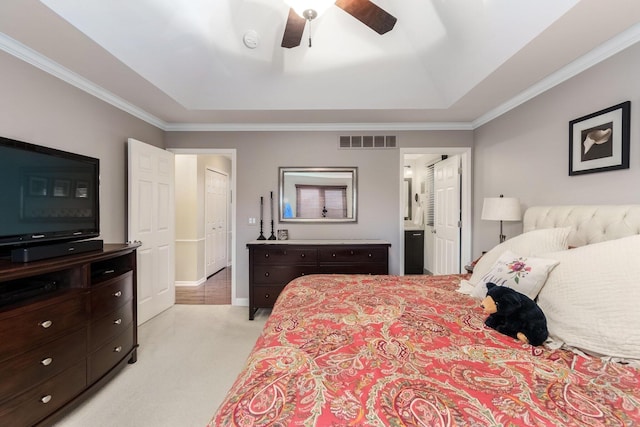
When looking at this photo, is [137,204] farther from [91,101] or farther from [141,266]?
[91,101]

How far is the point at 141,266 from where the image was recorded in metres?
3.19

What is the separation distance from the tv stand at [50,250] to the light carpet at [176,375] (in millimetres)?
1060

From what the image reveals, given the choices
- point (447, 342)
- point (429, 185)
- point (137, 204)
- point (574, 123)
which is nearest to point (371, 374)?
point (447, 342)

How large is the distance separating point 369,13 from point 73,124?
2.67m

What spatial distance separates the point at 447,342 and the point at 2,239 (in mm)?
2568

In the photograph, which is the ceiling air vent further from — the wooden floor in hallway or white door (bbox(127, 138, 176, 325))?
the wooden floor in hallway

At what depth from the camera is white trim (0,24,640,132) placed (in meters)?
1.94

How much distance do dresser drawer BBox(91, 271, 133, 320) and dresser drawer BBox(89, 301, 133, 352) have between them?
1.7 inches

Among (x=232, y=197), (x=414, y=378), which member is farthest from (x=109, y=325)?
(x=414, y=378)

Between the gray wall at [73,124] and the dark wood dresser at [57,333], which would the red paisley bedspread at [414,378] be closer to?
the dark wood dresser at [57,333]

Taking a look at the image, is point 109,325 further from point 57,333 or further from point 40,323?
point 40,323

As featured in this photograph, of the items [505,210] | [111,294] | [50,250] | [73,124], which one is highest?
[73,124]

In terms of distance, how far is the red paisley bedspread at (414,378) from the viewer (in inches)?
30.5

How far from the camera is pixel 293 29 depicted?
203 cm
